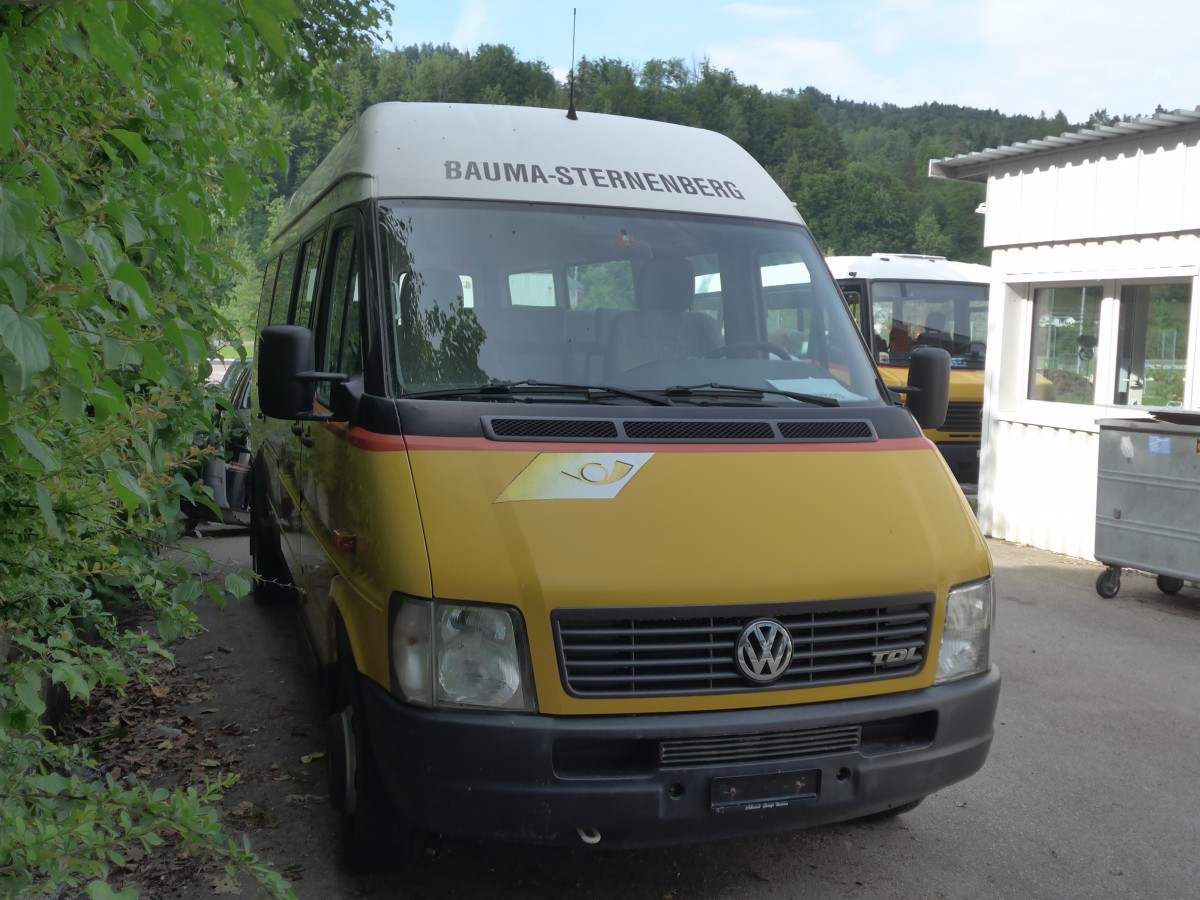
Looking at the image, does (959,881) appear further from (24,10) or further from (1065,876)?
(24,10)

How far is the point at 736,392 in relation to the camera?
4.20 metres

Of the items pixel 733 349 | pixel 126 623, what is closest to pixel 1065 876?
pixel 733 349

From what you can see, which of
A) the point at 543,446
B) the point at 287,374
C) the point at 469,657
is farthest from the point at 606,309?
the point at 469,657

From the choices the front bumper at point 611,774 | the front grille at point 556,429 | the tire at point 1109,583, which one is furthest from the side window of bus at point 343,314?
the tire at point 1109,583

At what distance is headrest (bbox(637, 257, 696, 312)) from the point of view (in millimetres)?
4441

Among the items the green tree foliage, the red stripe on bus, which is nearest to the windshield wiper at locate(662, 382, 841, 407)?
the red stripe on bus

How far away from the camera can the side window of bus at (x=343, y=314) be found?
14.1 feet

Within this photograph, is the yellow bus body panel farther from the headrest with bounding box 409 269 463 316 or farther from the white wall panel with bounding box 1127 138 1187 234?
the white wall panel with bounding box 1127 138 1187 234

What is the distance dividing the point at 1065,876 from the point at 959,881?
15.9 inches

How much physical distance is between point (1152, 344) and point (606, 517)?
831cm

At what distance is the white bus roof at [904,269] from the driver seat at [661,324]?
11.9 meters

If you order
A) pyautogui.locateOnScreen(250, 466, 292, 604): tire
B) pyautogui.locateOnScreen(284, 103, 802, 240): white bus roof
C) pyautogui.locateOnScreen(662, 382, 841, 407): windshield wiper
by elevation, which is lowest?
pyautogui.locateOnScreen(250, 466, 292, 604): tire

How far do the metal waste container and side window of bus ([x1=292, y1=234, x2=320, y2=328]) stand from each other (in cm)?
607

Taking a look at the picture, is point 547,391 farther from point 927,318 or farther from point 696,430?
point 927,318
